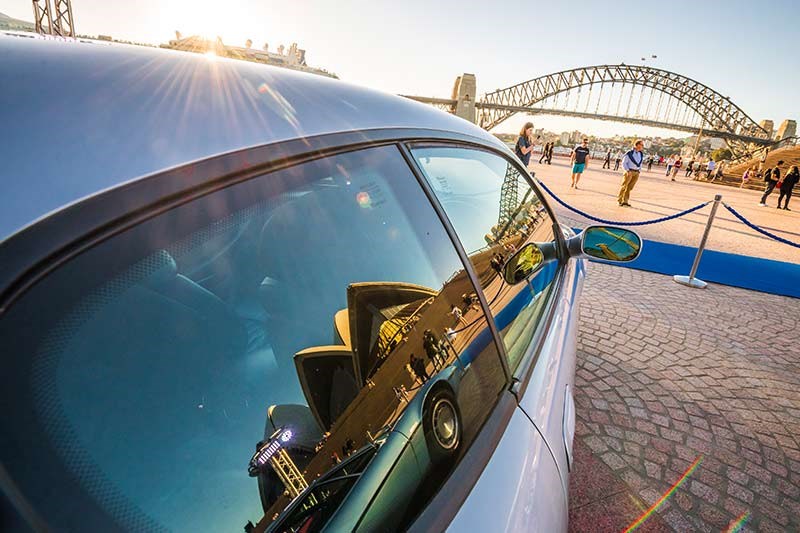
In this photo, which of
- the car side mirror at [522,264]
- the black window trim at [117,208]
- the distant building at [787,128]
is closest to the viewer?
the black window trim at [117,208]

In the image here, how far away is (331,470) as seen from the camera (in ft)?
2.38

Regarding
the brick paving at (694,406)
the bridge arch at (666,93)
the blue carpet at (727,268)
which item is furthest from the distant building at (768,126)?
the brick paving at (694,406)

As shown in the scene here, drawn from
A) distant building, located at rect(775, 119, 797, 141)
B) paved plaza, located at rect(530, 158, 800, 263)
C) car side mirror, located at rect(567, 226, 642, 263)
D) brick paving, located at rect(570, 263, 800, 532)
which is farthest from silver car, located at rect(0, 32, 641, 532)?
distant building, located at rect(775, 119, 797, 141)

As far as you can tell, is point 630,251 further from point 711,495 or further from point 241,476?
point 241,476

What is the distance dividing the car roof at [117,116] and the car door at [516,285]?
466 mm

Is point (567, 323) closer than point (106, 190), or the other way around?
point (106, 190)

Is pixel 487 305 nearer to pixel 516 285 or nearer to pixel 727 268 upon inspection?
pixel 516 285

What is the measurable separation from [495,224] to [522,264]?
193mm

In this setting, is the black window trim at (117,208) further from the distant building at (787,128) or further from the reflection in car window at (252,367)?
the distant building at (787,128)

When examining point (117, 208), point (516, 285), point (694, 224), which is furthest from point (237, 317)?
point (694, 224)

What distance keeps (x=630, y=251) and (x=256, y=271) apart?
2069mm

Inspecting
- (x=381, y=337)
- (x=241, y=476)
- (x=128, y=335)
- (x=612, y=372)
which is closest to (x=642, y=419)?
(x=612, y=372)

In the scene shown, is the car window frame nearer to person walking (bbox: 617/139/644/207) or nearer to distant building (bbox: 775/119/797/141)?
person walking (bbox: 617/139/644/207)

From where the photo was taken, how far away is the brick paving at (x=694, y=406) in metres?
2.24
